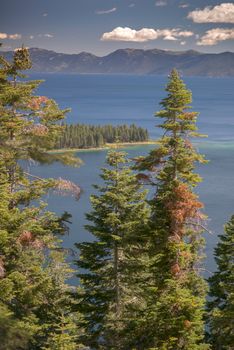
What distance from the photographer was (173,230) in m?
16.7

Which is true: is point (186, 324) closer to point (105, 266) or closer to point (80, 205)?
point (105, 266)

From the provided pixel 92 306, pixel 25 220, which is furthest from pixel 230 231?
pixel 25 220

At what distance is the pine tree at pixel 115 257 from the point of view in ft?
60.4

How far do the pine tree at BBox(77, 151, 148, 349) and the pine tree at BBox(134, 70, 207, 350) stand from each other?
1.29m

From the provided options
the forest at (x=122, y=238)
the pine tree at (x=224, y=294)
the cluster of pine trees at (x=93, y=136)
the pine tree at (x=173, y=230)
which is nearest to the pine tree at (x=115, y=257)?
the forest at (x=122, y=238)

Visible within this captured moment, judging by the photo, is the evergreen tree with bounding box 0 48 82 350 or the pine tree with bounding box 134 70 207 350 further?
the evergreen tree with bounding box 0 48 82 350

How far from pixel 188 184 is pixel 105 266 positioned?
552 centimetres

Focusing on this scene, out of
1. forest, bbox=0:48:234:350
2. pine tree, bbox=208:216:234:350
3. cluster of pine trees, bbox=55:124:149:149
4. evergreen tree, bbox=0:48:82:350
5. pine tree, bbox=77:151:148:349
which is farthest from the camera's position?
cluster of pine trees, bbox=55:124:149:149

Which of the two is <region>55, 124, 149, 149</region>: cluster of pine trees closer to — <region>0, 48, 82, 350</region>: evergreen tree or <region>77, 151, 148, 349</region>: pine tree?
<region>0, 48, 82, 350</region>: evergreen tree

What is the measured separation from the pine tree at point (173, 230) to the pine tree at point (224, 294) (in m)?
3.08

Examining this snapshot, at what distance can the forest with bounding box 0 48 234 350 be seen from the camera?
53.7 ft

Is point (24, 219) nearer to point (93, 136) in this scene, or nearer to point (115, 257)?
point (115, 257)

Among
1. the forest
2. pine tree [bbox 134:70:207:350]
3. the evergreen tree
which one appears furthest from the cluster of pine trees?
pine tree [bbox 134:70:207:350]

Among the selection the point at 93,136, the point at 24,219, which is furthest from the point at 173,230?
the point at 93,136
